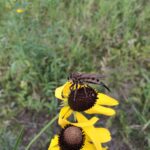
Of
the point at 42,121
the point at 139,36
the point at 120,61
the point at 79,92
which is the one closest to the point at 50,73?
the point at 42,121

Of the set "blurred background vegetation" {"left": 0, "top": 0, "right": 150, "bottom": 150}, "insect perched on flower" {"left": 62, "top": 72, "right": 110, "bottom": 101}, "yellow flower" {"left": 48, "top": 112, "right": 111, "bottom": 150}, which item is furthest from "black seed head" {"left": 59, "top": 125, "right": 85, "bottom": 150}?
"blurred background vegetation" {"left": 0, "top": 0, "right": 150, "bottom": 150}

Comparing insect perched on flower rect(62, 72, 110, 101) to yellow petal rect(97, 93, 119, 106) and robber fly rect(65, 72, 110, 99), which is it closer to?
robber fly rect(65, 72, 110, 99)

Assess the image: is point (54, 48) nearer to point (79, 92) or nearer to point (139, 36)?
point (139, 36)

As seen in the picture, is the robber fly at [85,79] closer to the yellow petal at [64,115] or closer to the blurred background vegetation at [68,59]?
the yellow petal at [64,115]

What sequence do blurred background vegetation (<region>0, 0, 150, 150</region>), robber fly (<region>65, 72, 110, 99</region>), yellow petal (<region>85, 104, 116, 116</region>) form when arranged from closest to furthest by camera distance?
1. robber fly (<region>65, 72, 110, 99</region>)
2. yellow petal (<region>85, 104, 116, 116</region>)
3. blurred background vegetation (<region>0, 0, 150, 150</region>)

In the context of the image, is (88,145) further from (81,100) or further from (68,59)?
(68,59)
